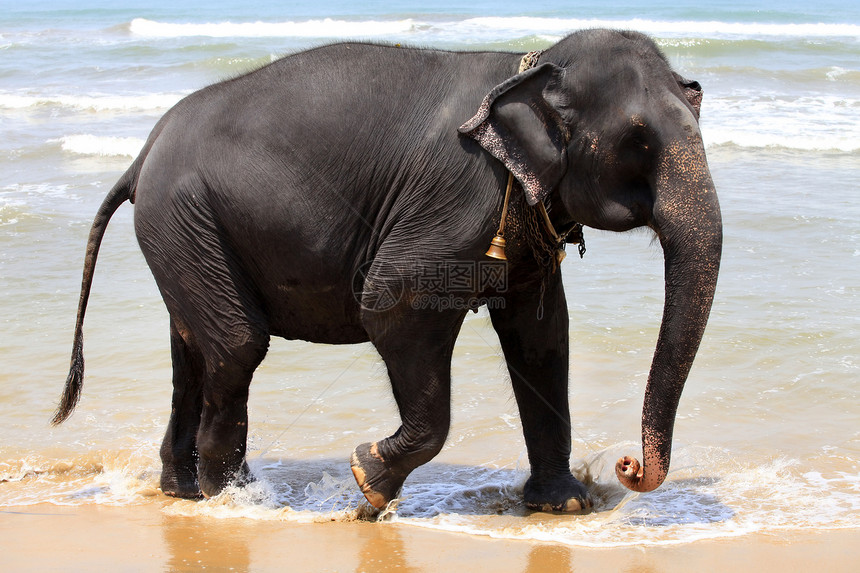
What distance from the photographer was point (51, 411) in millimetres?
5320

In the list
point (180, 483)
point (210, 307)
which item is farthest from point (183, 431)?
point (210, 307)

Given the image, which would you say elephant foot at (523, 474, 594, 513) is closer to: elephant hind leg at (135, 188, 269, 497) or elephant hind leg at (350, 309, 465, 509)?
elephant hind leg at (350, 309, 465, 509)

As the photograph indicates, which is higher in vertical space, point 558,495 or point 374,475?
point 374,475

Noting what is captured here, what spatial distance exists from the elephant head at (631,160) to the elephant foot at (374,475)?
0.92 m

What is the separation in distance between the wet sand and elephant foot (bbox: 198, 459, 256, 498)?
Result: 0.80ft

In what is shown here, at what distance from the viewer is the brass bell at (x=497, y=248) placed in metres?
3.47

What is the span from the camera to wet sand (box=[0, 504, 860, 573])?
344 centimetres

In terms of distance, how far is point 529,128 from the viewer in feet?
11.3

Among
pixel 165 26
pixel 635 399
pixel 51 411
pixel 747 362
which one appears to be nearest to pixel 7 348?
pixel 51 411

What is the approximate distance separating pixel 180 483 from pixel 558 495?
Result: 1.60 metres

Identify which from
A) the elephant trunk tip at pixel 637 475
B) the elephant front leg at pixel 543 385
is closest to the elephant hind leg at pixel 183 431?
the elephant front leg at pixel 543 385

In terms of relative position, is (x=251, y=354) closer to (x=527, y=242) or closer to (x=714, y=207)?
(x=527, y=242)

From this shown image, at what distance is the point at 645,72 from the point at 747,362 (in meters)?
2.85

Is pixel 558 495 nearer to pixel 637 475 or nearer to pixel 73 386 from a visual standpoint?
pixel 637 475
